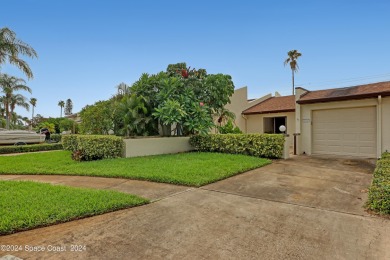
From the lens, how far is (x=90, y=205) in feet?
13.5

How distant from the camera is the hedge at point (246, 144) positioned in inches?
404

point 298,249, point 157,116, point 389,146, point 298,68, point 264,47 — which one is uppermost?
point 298,68

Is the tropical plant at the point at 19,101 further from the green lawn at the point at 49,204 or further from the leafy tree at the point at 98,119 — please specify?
the green lawn at the point at 49,204

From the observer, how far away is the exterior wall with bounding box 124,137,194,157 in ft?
33.9

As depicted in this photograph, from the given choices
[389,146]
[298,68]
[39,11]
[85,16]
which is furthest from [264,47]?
[298,68]

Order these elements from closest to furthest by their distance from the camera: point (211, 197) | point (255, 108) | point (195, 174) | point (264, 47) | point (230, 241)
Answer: point (230, 241)
point (211, 197)
point (195, 174)
point (264, 47)
point (255, 108)

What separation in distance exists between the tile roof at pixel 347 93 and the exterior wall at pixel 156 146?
6562 mm

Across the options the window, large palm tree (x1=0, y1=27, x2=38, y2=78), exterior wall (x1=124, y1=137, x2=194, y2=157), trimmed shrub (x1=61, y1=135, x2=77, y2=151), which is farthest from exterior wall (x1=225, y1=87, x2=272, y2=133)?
large palm tree (x1=0, y1=27, x2=38, y2=78)

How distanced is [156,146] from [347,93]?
9756 mm

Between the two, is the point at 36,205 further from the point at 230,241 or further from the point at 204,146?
the point at 204,146

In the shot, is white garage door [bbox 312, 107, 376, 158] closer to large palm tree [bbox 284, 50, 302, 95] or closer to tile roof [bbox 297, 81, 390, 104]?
tile roof [bbox 297, 81, 390, 104]

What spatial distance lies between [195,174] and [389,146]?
890 cm

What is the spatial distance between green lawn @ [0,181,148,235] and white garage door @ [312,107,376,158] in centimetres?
1042

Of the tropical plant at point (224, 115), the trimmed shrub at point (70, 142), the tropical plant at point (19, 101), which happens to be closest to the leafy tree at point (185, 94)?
the tropical plant at point (224, 115)
